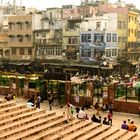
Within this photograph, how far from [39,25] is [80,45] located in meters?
9.23

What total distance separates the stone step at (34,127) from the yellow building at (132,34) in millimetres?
39870

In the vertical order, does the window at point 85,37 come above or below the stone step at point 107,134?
above

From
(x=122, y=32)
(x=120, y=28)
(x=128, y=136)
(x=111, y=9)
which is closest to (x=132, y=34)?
(x=122, y=32)

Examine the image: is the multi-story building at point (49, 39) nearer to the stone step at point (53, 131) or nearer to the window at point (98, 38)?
the window at point (98, 38)

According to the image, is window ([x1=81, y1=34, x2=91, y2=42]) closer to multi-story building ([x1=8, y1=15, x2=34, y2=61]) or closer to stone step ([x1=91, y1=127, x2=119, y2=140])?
multi-story building ([x1=8, y1=15, x2=34, y2=61])

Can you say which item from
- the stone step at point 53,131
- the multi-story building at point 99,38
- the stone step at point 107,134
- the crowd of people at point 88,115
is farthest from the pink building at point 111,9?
the stone step at point 53,131

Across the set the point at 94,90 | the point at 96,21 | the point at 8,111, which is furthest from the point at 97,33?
the point at 8,111

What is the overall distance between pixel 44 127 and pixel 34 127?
0.45m

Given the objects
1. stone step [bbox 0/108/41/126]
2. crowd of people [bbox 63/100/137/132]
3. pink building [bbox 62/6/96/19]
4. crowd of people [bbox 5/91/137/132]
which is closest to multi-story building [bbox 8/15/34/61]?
pink building [bbox 62/6/96/19]

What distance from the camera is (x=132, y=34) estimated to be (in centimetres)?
5825

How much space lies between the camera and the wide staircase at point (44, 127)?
15.2m

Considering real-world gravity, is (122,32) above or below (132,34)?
above

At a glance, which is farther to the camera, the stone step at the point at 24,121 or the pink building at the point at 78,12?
the pink building at the point at 78,12

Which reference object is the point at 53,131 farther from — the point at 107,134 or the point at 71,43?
the point at 71,43
